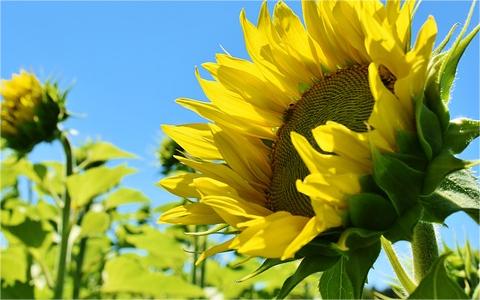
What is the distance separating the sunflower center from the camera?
1.03 meters

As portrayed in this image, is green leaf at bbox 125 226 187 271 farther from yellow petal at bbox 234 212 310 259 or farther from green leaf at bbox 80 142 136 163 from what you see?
yellow petal at bbox 234 212 310 259

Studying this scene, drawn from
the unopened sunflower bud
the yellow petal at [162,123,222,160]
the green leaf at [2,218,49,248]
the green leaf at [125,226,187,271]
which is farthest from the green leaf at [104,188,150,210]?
the yellow petal at [162,123,222,160]

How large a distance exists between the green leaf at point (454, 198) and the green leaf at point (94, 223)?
2540 mm

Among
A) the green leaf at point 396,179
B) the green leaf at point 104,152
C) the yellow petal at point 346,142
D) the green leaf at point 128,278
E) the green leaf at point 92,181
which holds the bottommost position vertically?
the green leaf at point 128,278

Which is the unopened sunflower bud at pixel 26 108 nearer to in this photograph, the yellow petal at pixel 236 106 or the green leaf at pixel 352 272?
the yellow petal at pixel 236 106

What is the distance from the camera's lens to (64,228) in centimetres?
328

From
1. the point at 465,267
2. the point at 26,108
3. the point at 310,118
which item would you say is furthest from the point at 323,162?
the point at 26,108

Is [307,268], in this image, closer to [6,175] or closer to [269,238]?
[269,238]

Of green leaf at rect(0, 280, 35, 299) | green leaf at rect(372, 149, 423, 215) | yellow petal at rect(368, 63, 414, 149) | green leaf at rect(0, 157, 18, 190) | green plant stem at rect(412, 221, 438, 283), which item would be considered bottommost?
green leaf at rect(0, 280, 35, 299)

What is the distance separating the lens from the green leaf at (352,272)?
875mm

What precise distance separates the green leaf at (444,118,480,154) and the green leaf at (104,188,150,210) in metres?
2.69

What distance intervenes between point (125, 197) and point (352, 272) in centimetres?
276

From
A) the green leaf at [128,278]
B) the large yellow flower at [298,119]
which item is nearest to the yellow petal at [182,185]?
the large yellow flower at [298,119]

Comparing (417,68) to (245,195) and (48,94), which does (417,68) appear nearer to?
(245,195)
